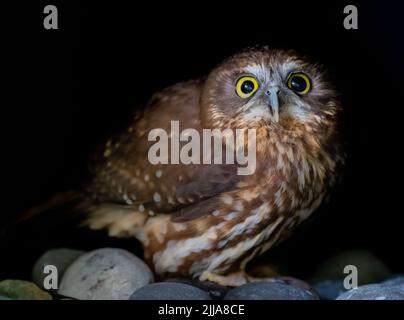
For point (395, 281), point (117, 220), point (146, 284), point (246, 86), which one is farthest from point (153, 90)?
point (395, 281)

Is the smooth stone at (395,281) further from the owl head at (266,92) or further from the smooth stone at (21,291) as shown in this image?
the smooth stone at (21,291)

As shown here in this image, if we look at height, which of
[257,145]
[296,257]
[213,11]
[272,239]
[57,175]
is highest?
[213,11]

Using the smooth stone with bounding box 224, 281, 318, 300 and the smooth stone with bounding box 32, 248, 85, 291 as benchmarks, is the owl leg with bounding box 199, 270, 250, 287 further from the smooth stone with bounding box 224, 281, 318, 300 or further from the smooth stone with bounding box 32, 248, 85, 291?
the smooth stone with bounding box 32, 248, 85, 291

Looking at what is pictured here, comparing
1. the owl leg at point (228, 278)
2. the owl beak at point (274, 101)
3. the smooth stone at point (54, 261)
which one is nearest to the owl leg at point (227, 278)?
the owl leg at point (228, 278)

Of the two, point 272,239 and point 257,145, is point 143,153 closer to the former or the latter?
point 257,145

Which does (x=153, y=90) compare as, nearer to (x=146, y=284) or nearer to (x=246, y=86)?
(x=246, y=86)

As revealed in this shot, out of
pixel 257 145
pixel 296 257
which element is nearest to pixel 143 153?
pixel 257 145
